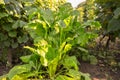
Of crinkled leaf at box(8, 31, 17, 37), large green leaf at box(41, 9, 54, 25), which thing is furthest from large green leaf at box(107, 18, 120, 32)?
crinkled leaf at box(8, 31, 17, 37)

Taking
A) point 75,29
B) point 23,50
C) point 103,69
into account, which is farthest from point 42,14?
point 103,69

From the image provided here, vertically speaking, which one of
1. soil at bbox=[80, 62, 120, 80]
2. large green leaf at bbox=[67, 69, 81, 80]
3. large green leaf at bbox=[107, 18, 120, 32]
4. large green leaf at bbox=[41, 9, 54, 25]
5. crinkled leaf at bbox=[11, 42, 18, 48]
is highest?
large green leaf at bbox=[41, 9, 54, 25]

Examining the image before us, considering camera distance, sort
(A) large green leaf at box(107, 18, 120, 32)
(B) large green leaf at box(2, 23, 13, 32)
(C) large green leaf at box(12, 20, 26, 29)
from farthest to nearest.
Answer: (A) large green leaf at box(107, 18, 120, 32) < (B) large green leaf at box(2, 23, 13, 32) < (C) large green leaf at box(12, 20, 26, 29)

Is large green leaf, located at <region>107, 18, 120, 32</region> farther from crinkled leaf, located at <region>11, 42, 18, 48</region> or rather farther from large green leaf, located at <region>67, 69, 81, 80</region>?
crinkled leaf, located at <region>11, 42, 18, 48</region>

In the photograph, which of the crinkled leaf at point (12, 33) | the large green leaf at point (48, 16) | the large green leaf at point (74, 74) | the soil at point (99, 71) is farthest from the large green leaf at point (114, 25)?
the crinkled leaf at point (12, 33)

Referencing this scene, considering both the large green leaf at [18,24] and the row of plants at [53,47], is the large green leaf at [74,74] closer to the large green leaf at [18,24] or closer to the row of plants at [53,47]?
the row of plants at [53,47]

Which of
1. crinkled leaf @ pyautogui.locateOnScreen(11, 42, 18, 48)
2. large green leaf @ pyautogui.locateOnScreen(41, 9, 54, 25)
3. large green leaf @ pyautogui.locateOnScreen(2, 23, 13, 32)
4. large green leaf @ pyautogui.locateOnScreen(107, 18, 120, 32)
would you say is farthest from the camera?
large green leaf @ pyautogui.locateOnScreen(107, 18, 120, 32)

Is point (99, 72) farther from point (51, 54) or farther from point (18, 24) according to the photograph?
point (18, 24)

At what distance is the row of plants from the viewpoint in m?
4.20

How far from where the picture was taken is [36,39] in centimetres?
448

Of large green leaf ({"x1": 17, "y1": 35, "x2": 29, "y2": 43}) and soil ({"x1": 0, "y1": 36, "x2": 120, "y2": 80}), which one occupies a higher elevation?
large green leaf ({"x1": 17, "y1": 35, "x2": 29, "y2": 43})

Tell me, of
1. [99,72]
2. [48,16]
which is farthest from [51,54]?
[99,72]

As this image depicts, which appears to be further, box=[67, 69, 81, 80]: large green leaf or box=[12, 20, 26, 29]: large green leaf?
box=[12, 20, 26, 29]: large green leaf

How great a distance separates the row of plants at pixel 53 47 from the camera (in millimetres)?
4203
